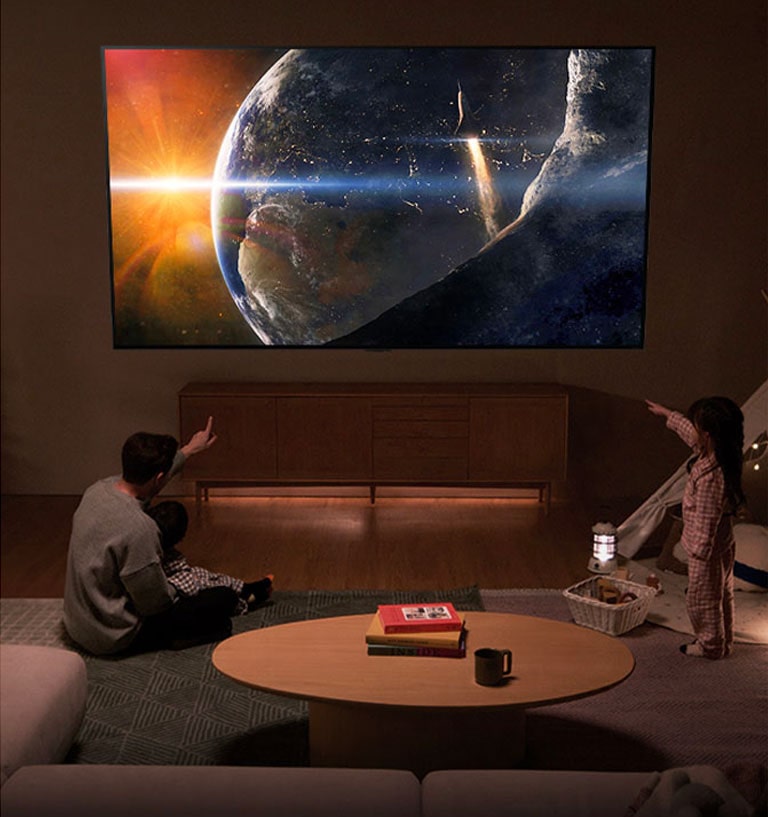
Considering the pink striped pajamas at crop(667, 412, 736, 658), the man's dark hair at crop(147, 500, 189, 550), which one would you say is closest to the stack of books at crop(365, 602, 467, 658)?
the pink striped pajamas at crop(667, 412, 736, 658)

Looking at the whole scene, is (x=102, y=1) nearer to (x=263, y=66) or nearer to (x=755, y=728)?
(x=263, y=66)

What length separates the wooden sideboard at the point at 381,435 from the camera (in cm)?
613

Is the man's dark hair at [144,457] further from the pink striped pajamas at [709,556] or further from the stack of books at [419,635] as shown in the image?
the pink striped pajamas at [709,556]

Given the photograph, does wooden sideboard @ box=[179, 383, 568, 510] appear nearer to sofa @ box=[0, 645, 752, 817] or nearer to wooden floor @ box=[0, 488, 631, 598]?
wooden floor @ box=[0, 488, 631, 598]

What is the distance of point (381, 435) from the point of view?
6.18 m

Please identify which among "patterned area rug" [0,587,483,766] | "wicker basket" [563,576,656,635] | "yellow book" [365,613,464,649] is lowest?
"patterned area rug" [0,587,483,766]

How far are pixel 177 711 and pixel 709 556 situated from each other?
1.92 m

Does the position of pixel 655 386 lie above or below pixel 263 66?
below

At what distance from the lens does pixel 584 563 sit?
210 inches

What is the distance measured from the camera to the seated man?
4.07 metres

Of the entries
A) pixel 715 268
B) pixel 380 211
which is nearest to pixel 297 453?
pixel 380 211

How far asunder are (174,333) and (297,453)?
98cm

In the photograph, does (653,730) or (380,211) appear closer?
(653,730)

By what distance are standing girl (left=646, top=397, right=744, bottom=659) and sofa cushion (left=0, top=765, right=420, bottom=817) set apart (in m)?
2.10
